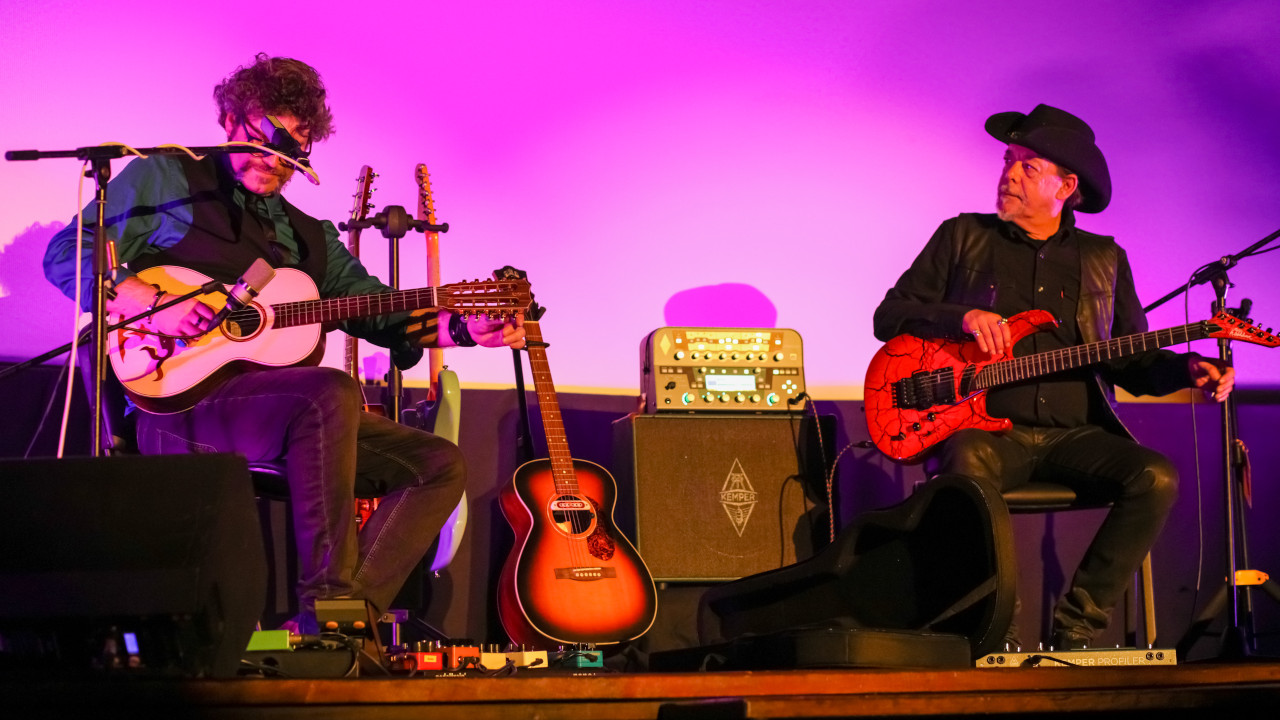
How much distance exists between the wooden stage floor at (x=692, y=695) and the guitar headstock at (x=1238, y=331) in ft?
5.99

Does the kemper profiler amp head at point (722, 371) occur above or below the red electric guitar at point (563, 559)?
above

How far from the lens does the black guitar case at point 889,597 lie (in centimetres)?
203

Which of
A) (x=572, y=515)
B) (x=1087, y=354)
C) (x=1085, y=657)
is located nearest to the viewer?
(x=1085, y=657)

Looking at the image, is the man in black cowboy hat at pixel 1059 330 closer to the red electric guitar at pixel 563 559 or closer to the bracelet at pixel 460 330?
the red electric guitar at pixel 563 559

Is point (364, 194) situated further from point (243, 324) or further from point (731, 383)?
point (731, 383)

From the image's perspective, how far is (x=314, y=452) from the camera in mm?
2768

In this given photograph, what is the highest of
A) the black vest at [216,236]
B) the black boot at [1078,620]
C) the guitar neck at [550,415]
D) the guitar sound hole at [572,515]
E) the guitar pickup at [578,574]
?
the black vest at [216,236]

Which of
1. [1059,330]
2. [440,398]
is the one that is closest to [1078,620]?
[1059,330]

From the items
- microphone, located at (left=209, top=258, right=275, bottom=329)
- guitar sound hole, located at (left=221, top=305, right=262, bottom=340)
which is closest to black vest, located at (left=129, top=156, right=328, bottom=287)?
guitar sound hole, located at (left=221, top=305, right=262, bottom=340)

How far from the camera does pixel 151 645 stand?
61.2 inches

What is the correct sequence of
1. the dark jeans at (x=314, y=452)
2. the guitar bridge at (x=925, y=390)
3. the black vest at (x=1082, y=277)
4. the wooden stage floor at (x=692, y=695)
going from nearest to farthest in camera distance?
the wooden stage floor at (x=692, y=695)
the dark jeans at (x=314, y=452)
the guitar bridge at (x=925, y=390)
the black vest at (x=1082, y=277)

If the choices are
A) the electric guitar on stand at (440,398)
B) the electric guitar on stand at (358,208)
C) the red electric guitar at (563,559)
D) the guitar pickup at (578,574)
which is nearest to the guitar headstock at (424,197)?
the electric guitar on stand at (440,398)

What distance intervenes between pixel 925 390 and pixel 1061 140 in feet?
3.06

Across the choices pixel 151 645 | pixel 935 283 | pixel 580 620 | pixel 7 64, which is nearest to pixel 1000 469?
pixel 935 283
